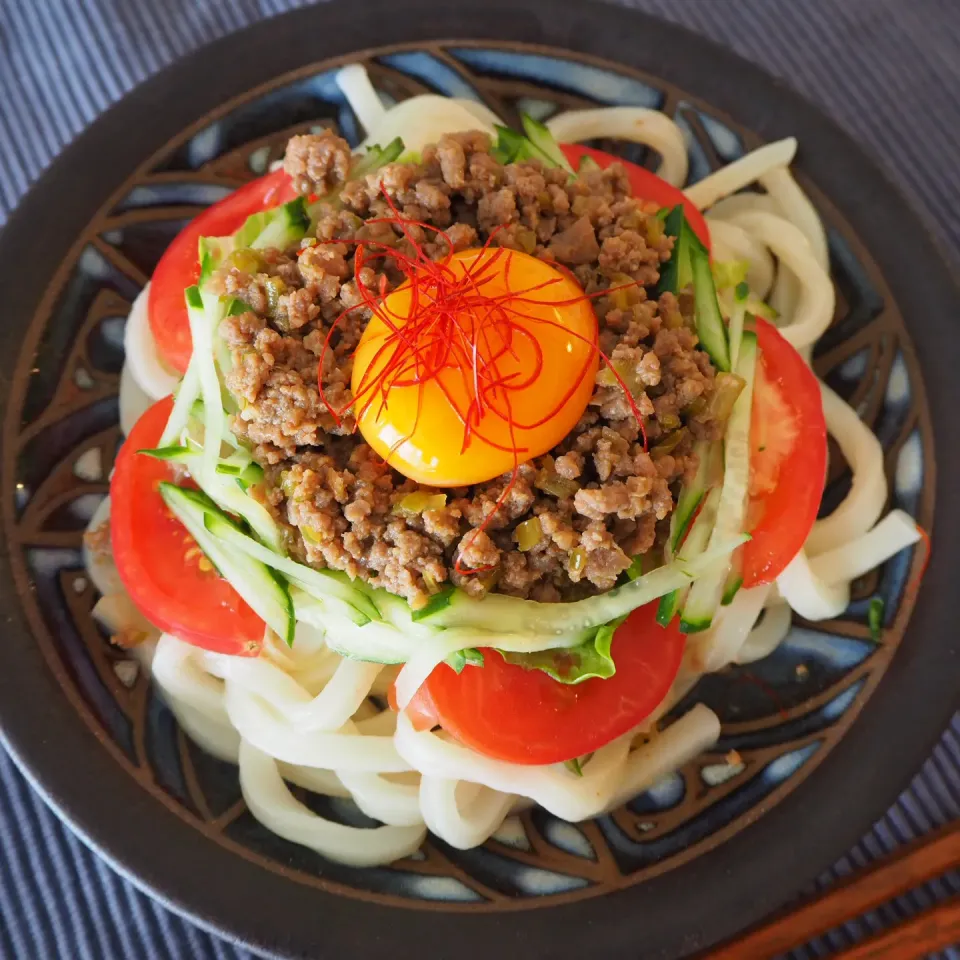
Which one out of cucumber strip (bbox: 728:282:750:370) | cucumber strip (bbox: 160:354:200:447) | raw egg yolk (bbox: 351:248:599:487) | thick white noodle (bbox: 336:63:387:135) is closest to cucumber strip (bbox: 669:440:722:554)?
cucumber strip (bbox: 728:282:750:370)

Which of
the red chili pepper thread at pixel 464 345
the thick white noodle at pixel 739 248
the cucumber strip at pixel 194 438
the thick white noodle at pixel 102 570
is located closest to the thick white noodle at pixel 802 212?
the thick white noodle at pixel 739 248

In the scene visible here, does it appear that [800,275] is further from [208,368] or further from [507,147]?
[208,368]

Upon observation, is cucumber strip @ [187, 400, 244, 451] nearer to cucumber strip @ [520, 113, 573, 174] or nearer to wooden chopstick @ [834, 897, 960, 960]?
cucumber strip @ [520, 113, 573, 174]

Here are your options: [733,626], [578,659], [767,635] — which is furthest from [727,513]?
[767,635]

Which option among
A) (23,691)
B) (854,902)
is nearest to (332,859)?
(23,691)

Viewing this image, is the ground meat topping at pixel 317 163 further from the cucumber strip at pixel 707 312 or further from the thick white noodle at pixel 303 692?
the thick white noodle at pixel 303 692
